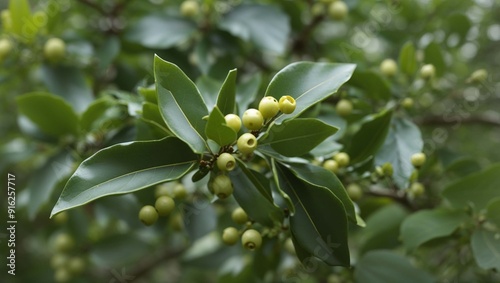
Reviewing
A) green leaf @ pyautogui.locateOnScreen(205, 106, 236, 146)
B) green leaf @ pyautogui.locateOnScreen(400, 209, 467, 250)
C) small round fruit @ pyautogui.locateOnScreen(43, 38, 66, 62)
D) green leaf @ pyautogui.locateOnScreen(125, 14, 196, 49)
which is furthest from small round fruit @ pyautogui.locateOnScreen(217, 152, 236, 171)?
small round fruit @ pyautogui.locateOnScreen(43, 38, 66, 62)

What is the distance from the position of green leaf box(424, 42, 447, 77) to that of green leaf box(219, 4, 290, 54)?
1.27 ft

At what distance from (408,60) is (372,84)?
11 centimetres

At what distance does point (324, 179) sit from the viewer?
960 mm

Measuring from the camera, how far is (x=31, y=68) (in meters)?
1.67

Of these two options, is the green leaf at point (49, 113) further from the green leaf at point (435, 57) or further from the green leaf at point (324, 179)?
the green leaf at point (435, 57)

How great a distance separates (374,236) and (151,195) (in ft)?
2.15

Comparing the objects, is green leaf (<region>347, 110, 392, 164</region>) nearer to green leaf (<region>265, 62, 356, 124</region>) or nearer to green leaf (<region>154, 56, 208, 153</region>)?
green leaf (<region>265, 62, 356, 124</region>)

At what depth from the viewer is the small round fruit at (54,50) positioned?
1511mm

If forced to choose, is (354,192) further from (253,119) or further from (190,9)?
(190,9)

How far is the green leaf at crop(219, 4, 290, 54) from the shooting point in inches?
59.8

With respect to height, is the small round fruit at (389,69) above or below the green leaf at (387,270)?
above

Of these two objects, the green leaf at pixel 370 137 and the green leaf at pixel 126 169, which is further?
the green leaf at pixel 370 137

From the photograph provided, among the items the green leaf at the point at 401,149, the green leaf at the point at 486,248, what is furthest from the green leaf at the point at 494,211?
the green leaf at the point at 401,149

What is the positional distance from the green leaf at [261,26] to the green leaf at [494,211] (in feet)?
2.18
